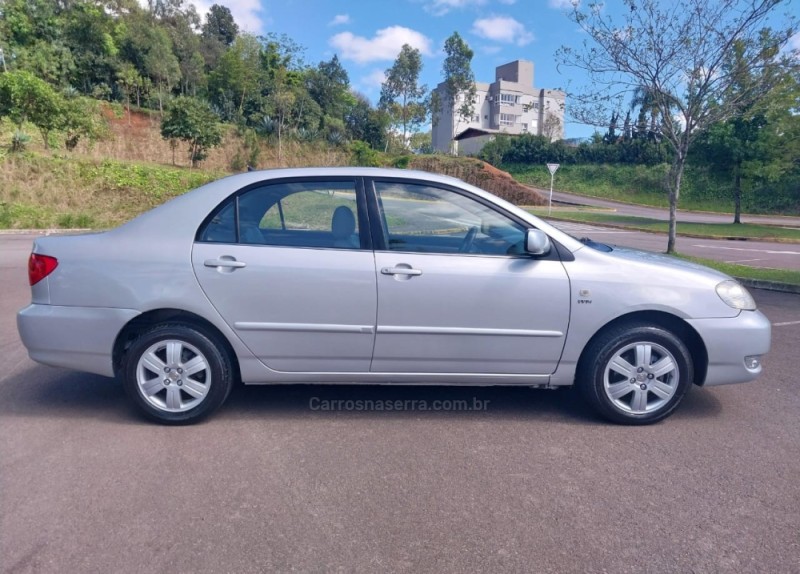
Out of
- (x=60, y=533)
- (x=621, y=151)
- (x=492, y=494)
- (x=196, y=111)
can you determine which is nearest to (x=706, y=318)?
(x=492, y=494)

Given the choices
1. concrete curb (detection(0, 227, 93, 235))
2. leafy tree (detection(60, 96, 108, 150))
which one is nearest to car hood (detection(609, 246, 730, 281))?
concrete curb (detection(0, 227, 93, 235))

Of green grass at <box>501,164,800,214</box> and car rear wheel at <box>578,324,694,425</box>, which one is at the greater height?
green grass at <box>501,164,800,214</box>

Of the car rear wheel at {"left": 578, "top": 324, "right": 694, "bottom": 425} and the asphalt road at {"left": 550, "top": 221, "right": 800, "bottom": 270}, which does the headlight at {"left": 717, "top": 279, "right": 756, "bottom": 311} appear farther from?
the asphalt road at {"left": 550, "top": 221, "right": 800, "bottom": 270}

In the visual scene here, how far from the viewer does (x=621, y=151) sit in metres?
56.8

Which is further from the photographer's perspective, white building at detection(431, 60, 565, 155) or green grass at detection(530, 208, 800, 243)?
white building at detection(431, 60, 565, 155)

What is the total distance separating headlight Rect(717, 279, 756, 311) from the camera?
4.27 meters

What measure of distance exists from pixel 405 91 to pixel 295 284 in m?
56.3

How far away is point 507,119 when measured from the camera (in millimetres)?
88938

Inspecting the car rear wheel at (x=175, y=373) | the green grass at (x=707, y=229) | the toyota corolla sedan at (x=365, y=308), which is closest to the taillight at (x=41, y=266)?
the toyota corolla sedan at (x=365, y=308)

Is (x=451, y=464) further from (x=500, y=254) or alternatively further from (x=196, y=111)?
(x=196, y=111)

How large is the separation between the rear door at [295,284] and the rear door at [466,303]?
139 millimetres

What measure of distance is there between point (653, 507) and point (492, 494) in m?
0.82

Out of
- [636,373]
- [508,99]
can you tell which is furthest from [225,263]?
[508,99]

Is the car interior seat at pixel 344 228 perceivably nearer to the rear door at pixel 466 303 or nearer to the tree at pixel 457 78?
the rear door at pixel 466 303
